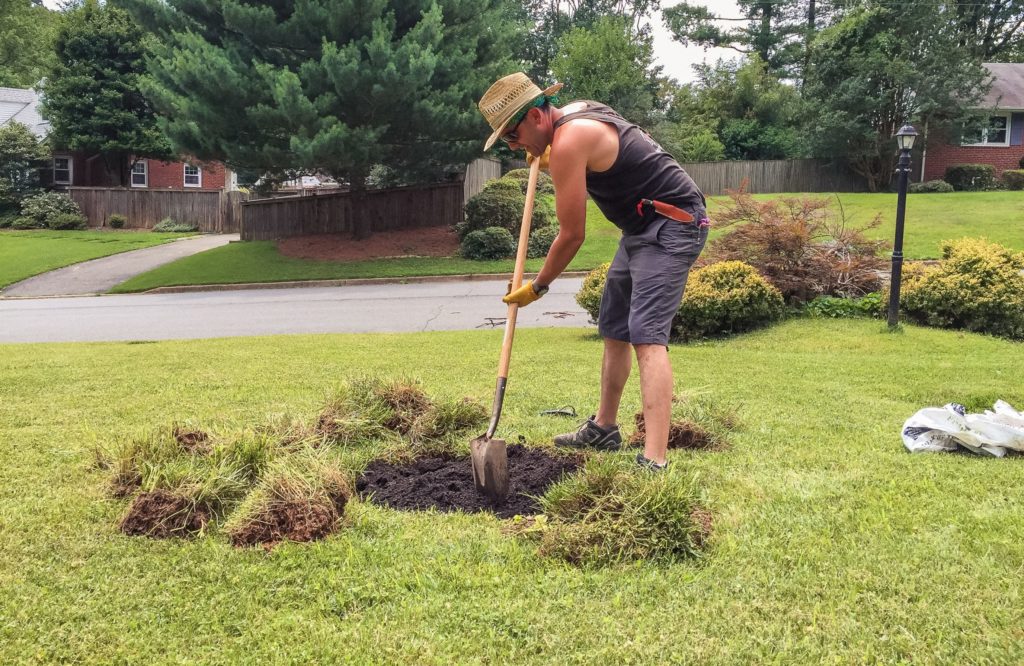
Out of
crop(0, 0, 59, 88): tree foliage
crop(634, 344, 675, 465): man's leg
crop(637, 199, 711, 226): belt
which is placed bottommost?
crop(634, 344, 675, 465): man's leg

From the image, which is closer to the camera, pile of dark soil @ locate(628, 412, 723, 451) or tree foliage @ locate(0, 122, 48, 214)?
pile of dark soil @ locate(628, 412, 723, 451)

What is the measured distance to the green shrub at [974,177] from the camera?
30.2m

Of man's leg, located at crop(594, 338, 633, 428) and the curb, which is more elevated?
man's leg, located at crop(594, 338, 633, 428)

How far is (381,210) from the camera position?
75.9 ft

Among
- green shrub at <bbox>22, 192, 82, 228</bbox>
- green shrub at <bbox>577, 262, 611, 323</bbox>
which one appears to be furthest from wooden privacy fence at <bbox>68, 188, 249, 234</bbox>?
green shrub at <bbox>577, 262, 611, 323</bbox>

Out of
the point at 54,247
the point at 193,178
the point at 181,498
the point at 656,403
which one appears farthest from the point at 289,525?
the point at 193,178

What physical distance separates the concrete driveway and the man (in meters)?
17.4

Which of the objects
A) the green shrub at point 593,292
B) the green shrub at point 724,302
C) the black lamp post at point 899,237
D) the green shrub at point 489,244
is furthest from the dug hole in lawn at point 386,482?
the green shrub at point 489,244

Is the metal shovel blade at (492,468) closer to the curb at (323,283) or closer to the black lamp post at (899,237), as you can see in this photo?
the black lamp post at (899,237)

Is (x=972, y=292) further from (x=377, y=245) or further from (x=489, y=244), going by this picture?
(x=377, y=245)

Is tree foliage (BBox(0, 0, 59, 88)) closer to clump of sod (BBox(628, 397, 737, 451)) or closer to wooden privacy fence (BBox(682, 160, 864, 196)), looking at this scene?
wooden privacy fence (BBox(682, 160, 864, 196))

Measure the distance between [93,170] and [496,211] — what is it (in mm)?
23630

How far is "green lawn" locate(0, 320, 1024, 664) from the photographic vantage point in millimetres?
2309

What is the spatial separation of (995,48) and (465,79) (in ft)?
117
